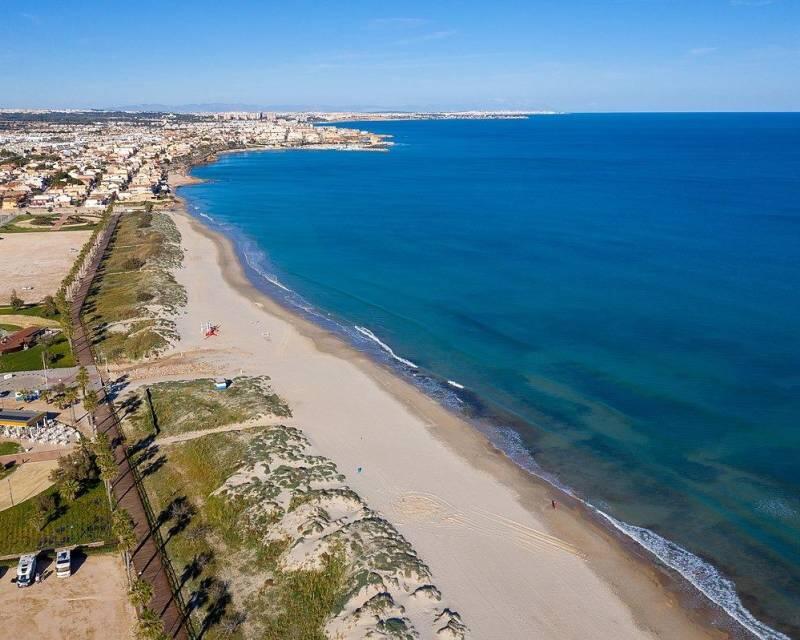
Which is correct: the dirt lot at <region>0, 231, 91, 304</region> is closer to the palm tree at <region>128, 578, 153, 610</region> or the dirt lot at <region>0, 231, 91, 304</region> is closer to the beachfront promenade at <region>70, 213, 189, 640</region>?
the beachfront promenade at <region>70, 213, 189, 640</region>

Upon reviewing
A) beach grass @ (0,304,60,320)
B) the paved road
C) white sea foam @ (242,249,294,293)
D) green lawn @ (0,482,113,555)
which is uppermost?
green lawn @ (0,482,113,555)

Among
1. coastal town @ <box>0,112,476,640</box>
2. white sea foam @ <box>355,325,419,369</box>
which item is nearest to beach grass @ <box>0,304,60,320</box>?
coastal town @ <box>0,112,476,640</box>

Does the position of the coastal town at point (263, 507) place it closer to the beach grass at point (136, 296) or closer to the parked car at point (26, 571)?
the parked car at point (26, 571)

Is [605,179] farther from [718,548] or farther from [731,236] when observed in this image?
[718,548]

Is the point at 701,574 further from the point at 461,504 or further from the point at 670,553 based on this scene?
the point at 461,504

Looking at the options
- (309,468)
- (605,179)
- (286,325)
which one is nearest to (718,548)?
(309,468)

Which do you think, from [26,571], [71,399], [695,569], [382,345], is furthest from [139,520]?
[382,345]

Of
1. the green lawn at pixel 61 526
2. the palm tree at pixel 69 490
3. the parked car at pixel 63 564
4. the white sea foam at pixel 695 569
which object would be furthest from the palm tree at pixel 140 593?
the white sea foam at pixel 695 569
